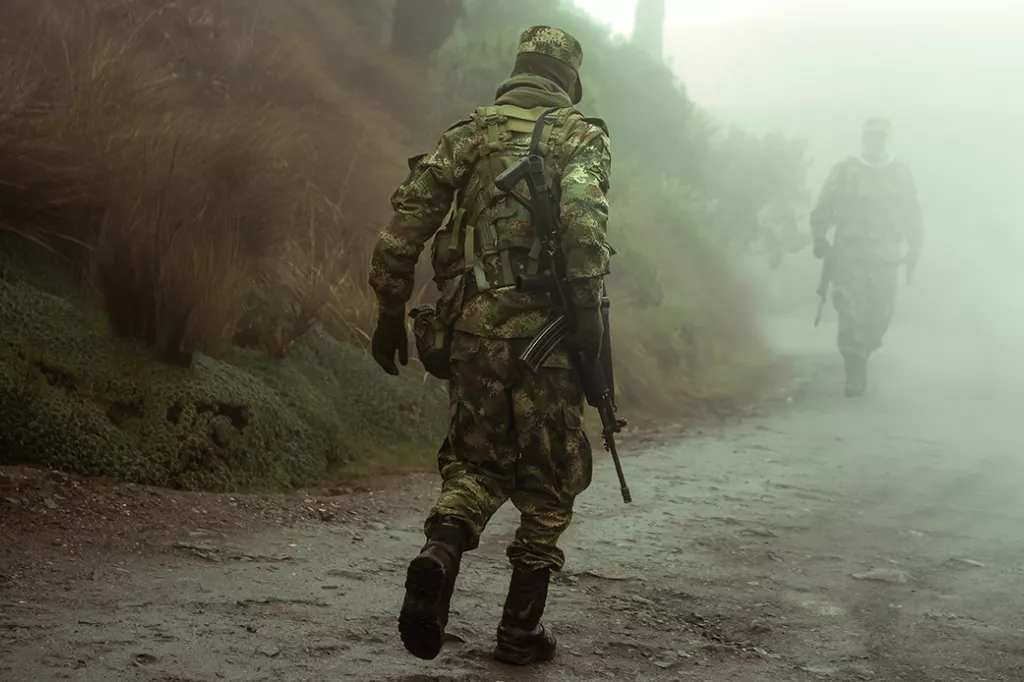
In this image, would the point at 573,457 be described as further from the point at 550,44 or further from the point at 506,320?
the point at 550,44

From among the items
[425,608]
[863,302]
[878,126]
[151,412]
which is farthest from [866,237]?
[425,608]

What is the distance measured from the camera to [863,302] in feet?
39.0

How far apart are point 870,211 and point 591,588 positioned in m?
8.47

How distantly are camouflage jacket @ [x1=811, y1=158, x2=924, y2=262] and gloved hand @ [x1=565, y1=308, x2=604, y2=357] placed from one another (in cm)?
903

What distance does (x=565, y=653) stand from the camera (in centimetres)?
376

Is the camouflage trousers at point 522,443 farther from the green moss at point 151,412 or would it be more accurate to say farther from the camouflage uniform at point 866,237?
the camouflage uniform at point 866,237

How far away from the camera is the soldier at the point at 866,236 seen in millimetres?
11883

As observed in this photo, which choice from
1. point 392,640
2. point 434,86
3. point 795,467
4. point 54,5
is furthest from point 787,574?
point 434,86

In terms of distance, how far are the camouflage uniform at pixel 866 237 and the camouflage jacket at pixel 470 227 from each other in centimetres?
859

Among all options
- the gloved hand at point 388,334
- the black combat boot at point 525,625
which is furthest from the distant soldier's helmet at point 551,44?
the black combat boot at point 525,625

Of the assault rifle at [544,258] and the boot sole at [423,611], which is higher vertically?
the assault rifle at [544,258]

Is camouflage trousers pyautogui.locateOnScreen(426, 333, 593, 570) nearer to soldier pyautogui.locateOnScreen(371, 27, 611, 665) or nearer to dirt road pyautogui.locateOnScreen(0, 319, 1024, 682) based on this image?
soldier pyautogui.locateOnScreen(371, 27, 611, 665)

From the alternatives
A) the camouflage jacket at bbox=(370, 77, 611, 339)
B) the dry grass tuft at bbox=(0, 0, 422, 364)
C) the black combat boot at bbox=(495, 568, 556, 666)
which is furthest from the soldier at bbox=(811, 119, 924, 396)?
the black combat boot at bbox=(495, 568, 556, 666)

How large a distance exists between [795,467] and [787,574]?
303 cm
